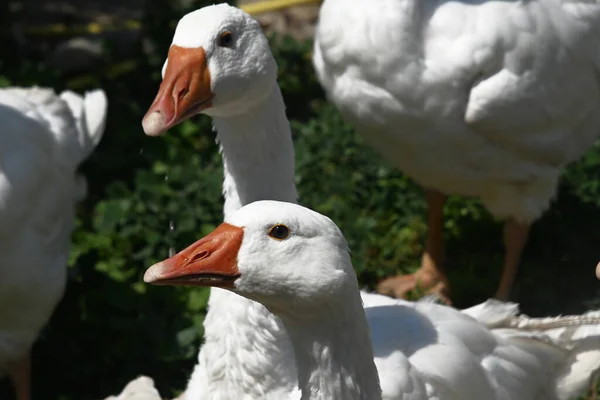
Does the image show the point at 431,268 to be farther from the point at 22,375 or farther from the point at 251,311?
the point at 251,311

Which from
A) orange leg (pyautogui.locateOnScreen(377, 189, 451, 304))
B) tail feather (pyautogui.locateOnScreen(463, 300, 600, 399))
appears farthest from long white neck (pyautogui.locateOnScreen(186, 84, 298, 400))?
orange leg (pyautogui.locateOnScreen(377, 189, 451, 304))

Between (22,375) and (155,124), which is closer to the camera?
(155,124)

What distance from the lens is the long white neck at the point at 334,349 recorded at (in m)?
2.72

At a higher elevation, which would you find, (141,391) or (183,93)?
(183,93)

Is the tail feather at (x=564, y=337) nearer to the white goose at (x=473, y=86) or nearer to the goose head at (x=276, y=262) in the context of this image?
the white goose at (x=473, y=86)

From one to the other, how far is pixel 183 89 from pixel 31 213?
5.63 feet

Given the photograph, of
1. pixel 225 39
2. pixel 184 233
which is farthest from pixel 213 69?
pixel 184 233

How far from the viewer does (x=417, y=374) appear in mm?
3537

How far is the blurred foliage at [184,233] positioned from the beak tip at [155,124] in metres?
1.99

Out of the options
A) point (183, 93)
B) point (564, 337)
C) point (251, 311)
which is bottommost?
point (564, 337)

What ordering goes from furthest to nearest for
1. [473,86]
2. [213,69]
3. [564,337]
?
1. [473,86]
2. [564,337]
3. [213,69]

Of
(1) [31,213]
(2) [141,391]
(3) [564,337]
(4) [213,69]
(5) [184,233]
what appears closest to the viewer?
(4) [213,69]

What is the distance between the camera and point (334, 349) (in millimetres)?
2758

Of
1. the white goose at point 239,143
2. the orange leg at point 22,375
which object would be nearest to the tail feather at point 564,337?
the white goose at point 239,143
